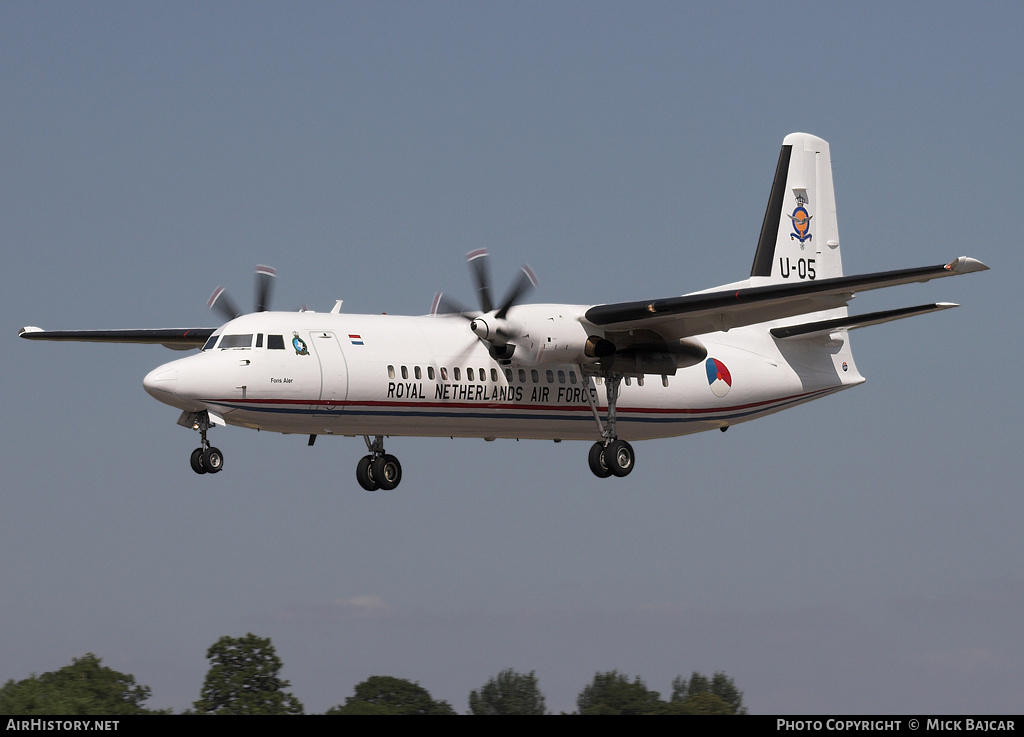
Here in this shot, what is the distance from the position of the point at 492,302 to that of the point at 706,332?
12.3ft

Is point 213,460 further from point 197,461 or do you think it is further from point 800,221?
point 800,221

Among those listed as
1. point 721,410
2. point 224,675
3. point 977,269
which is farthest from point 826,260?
point 224,675

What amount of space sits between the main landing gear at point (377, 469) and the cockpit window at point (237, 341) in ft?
12.7

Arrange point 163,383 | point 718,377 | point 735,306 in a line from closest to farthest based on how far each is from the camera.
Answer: point 163,383 → point 735,306 → point 718,377

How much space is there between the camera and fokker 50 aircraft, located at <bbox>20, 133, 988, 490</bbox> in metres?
20.9

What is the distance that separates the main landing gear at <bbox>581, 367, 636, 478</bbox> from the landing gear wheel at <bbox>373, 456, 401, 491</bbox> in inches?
136

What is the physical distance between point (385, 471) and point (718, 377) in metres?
6.53

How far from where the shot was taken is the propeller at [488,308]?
888 inches

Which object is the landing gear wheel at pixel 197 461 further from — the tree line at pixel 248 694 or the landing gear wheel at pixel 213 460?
the tree line at pixel 248 694

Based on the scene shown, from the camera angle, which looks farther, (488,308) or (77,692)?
(77,692)

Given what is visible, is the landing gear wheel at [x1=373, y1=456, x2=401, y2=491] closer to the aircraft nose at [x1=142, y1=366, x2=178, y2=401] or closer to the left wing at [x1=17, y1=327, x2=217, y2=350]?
the left wing at [x1=17, y1=327, x2=217, y2=350]

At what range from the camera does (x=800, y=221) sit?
28.8m

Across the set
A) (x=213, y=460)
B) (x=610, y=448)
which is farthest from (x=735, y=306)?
(x=213, y=460)
